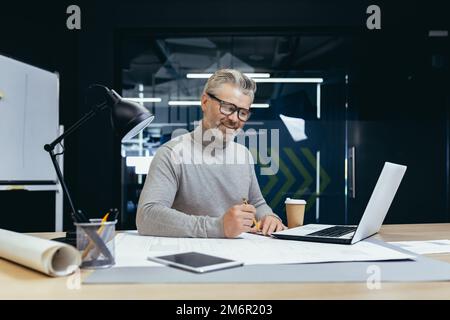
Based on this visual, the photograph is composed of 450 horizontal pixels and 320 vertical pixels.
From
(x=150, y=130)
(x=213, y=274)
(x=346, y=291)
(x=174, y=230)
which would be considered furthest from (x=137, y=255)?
(x=150, y=130)

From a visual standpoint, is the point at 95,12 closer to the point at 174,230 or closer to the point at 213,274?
the point at 174,230

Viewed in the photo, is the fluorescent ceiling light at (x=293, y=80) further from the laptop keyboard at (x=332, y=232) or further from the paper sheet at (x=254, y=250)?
the paper sheet at (x=254, y=250)

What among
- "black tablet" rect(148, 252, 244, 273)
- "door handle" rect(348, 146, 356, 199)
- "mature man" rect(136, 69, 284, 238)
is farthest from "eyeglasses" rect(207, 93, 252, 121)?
"door handle" rect(348, 146, 356, 199)

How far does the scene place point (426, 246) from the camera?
1.21 meters

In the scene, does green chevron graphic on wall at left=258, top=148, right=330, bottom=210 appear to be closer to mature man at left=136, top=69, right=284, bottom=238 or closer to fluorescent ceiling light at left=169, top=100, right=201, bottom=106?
fluorescent ceiling light at left=169, top=100, right=201, bottom=106

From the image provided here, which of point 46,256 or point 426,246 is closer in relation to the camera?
point 46,256

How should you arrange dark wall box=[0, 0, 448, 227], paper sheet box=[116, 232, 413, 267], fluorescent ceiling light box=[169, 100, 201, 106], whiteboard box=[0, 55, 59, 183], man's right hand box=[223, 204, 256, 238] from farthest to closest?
fluorescent ceiling light box=[169, 100, 201, 106] → dark wall box=[0, 0, 448, 227] → whiteboard box=[0, 55, 59, 183] → man's right hand box=[223, 204, 256, 238] → paper sheet box=[116, 232, 413, 267]

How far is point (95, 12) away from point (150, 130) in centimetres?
128

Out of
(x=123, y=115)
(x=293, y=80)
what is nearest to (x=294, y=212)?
(x=123, y=115)

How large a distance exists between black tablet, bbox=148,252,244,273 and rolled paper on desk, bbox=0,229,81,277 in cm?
17

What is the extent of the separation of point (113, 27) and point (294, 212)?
286cm

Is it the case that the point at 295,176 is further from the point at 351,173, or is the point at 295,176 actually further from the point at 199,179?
the point at 199,179

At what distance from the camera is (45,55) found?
346 centimetres

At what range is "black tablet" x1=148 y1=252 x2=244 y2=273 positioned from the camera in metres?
0.85
